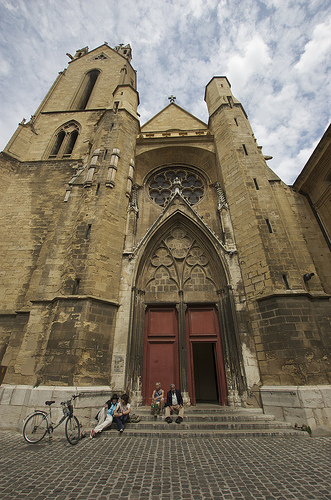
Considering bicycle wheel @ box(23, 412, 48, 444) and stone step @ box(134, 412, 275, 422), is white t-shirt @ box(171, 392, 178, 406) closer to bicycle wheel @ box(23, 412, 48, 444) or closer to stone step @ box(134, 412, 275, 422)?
stone step @ box(134, 412, 275, 422)

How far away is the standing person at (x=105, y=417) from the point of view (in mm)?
4348

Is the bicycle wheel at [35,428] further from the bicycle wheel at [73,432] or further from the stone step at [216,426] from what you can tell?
the stone step at [216,426]

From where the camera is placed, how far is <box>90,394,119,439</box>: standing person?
4.35 m

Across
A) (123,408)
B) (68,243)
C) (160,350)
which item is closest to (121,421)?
(123,408)

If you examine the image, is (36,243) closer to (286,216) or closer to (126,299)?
(126,299)

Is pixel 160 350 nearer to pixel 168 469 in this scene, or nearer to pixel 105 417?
pixel 105 417

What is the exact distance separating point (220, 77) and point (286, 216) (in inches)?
398

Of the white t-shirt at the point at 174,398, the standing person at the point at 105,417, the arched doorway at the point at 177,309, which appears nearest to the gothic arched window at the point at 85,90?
the arched doorway at the point at 177,309

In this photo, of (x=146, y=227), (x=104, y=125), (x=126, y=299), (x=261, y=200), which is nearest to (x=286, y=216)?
(x=261, y=200)

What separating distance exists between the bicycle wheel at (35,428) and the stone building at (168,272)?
0.79m

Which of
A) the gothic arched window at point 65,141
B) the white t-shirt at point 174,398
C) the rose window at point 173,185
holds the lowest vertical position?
the white t-shirt at point 174,398

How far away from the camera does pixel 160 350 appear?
724cm

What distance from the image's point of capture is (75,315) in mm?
5895

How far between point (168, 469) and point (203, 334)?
463 centimetres
